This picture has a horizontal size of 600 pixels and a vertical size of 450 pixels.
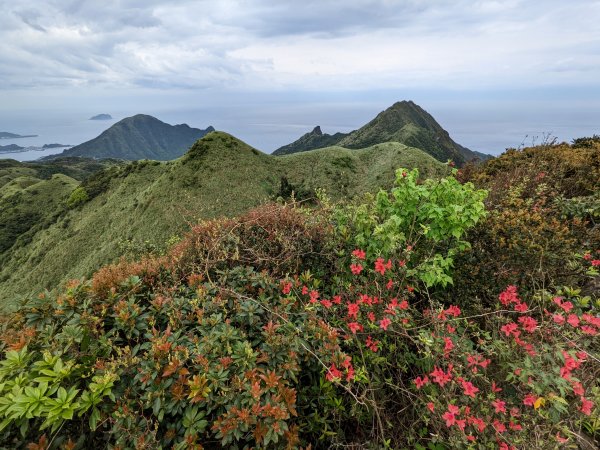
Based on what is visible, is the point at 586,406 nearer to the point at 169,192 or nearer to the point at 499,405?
the point at 499,405

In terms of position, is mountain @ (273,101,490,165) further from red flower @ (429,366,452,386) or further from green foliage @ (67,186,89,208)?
red flower @ (429,366,452,386)

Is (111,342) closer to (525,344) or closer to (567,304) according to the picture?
(525,344)

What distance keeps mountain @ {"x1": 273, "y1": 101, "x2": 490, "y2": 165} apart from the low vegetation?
89.2 meters

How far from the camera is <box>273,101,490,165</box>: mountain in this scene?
107 metres

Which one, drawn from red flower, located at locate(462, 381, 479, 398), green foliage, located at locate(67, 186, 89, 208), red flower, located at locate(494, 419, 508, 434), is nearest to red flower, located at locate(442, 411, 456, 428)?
red flower, located at locate(462, 381, 479, 398)

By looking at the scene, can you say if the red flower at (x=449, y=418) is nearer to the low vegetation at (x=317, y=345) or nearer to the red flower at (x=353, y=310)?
the low vegetation at (x=317, y=345)

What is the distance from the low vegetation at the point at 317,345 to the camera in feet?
9.42

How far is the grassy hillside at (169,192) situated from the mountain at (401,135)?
49.5m

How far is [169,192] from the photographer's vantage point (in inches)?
1467

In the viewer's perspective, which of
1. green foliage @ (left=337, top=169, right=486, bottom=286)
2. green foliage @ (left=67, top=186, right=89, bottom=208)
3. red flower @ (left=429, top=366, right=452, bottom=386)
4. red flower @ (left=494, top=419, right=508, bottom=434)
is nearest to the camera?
red flower @ (left=494, top=419, right=508, bottom=434)

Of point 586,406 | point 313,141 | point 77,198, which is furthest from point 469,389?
point 313,141

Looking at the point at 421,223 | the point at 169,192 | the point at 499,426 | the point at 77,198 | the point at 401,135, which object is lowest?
the point at 77,198

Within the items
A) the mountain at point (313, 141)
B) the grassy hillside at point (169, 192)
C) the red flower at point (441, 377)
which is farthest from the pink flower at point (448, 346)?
the mountain at point (313, 141)

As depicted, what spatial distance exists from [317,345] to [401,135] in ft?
380
